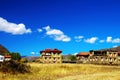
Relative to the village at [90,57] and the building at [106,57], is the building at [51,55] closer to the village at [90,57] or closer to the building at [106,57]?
the village at [90,57]

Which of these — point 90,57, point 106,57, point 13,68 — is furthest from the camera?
point 90,57

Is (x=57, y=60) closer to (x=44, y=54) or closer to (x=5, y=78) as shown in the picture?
(x=44, y=54)

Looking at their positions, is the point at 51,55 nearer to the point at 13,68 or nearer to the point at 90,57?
the point at 90,57

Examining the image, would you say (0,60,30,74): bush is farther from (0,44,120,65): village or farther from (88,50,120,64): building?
(88,50,120,64): building

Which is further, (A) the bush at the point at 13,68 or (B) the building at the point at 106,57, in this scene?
(B) the building at the point at 106,57

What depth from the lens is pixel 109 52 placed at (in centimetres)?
16225

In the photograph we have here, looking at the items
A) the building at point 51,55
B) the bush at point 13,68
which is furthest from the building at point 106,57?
the bush at point 13,68

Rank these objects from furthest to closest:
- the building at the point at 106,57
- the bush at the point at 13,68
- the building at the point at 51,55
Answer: the building at the point at 106,57 → the building at the point at 51,55 → the bush at the point at 13,68

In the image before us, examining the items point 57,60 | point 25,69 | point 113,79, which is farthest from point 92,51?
point 113,79

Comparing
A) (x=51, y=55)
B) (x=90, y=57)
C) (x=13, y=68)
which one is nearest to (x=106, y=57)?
(x=90, y=57)

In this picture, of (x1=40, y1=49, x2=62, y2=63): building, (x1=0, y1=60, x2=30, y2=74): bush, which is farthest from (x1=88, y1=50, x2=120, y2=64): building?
(x1=0, y1=60, x2=30, y2=74): bush

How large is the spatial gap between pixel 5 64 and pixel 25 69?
478 centimetres

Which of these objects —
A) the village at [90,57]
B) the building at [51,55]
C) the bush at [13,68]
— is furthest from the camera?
the building at [51,55]

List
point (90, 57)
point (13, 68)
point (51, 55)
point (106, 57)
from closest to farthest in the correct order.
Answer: point (13, 68), point (51, 55), point (106, 57), point (90, 57)
